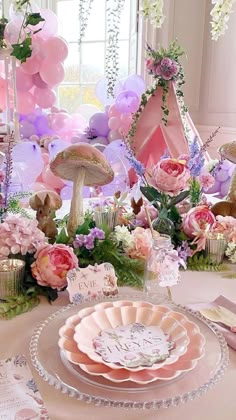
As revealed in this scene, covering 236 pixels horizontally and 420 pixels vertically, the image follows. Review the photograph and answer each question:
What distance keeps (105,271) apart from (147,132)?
136 centimetres

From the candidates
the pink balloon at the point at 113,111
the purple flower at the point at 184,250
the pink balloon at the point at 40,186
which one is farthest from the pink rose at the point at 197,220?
the pink balloon at the point at 113,111

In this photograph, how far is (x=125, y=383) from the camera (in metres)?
0.70

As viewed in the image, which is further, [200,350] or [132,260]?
[132,260]

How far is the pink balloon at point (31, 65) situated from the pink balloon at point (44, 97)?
0.14 m

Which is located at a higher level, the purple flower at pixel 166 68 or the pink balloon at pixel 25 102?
the purple flower at pixel 166 68

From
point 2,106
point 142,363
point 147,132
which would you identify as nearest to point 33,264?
point 142,363

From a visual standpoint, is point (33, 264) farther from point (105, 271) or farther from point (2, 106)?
point (2, 106)

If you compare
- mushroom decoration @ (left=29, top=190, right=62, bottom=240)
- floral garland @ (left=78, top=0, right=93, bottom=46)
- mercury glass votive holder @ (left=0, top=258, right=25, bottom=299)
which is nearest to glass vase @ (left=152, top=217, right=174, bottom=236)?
mushroom decoration @ (left=29, top=190, right=62, bottom=240)

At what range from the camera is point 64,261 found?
989mm

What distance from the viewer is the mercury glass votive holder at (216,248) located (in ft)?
3.92

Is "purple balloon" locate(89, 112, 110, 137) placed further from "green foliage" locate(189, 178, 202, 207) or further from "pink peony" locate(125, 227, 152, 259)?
"pink peony" locate(125, 227, 152, 259)

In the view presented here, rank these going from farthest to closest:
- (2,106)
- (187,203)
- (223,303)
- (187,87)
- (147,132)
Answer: (187,87) → (2,106) → (147,132) → (187,203) → (223,303)

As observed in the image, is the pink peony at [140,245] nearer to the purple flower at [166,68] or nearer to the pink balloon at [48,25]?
the purple flower at [166,68]

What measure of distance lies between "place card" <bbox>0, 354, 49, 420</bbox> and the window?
3319mm
